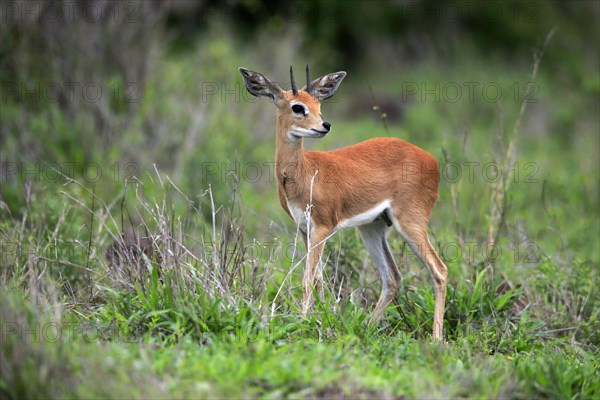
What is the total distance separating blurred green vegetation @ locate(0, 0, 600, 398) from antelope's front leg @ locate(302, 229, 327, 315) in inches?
5.5

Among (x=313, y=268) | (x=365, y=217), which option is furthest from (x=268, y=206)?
(x=313, y=268)

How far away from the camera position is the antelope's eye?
6898 mm

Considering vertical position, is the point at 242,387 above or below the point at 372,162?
below

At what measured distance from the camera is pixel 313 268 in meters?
6.71

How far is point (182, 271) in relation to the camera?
5.94 m

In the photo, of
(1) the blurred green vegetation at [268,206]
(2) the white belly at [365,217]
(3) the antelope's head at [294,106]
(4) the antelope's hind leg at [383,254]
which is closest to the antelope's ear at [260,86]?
(3) the antelope's head at [294,106]

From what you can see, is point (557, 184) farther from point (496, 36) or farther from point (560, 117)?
point (496, 36)

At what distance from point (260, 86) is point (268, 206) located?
2105mm

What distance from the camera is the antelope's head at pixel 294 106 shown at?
6.83m

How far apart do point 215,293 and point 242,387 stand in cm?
116

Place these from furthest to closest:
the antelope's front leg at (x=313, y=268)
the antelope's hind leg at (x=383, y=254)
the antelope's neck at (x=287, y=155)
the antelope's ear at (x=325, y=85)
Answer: the antelope's ear at (x=325, y=85), the antelope's hind leg at (x=383, y=254), the antelope's neck at (x=287, y=155), the antelope's front leg at (x=313, y=268)

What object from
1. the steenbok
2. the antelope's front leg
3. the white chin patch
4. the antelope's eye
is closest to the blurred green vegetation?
the antelope's front leg

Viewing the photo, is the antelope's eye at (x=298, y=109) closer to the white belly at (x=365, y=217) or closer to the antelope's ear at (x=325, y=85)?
the antelope's ear at (x=325, y=85)

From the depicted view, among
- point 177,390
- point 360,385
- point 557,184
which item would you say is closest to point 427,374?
point 360,385
